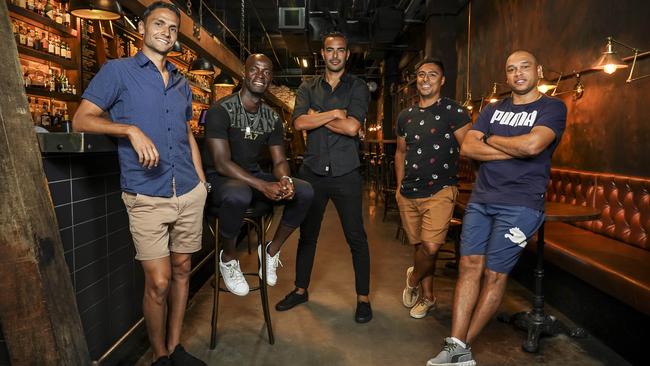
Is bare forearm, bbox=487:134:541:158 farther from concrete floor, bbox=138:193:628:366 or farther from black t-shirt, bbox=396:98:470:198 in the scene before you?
concrete floor, bbox=138:193:628:366

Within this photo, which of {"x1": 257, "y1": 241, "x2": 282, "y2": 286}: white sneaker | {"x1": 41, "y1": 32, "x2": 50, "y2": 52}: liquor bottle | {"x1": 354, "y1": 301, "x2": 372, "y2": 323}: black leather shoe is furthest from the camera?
{"x1": 41, "y1": 32, "x2": 50, "y2": 52}: liquor bottle

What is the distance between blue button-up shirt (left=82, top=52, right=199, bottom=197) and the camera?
1.76m

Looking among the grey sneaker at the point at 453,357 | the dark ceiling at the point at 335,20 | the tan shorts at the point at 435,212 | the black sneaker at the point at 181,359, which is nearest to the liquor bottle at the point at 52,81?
the dark ceiling at the point at 335,20

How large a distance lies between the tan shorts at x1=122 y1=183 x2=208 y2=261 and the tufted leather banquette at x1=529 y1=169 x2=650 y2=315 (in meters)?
2.14

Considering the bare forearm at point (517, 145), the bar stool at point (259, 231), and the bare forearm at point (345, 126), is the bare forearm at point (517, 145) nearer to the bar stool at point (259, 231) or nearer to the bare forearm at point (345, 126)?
the bare forearm at point (345, 126)

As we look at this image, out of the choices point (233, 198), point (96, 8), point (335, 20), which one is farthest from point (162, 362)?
point (335, 20)

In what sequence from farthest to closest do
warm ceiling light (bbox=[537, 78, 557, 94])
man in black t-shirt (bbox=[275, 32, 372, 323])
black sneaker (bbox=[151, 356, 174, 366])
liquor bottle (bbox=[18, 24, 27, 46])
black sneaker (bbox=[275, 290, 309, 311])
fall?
liquor bottle (bbox=[18, 24, 27, 46]), warm ceiling light (bbox=[537, 78, 557, 94]), black sneaker (bbox=[275, 290, 309, 311]), man in black t-shirt (bbox=[275, 32, 372, 323]), black sneaker (bbox=[151, 356, 174, 366])

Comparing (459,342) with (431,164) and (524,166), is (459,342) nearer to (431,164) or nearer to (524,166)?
(524,166)

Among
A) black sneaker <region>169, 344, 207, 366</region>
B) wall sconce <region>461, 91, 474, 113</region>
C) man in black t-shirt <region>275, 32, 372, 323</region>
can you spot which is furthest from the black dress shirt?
wall sconce <region>461, 91, 474, 113</region>

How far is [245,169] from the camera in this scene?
2568 mm

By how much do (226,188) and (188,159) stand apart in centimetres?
32

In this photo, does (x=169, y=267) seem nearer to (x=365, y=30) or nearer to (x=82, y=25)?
(x=82, y=25)

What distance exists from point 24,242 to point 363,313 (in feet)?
6.44

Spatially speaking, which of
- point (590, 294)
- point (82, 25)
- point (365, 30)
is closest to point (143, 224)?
point (590, 294)
